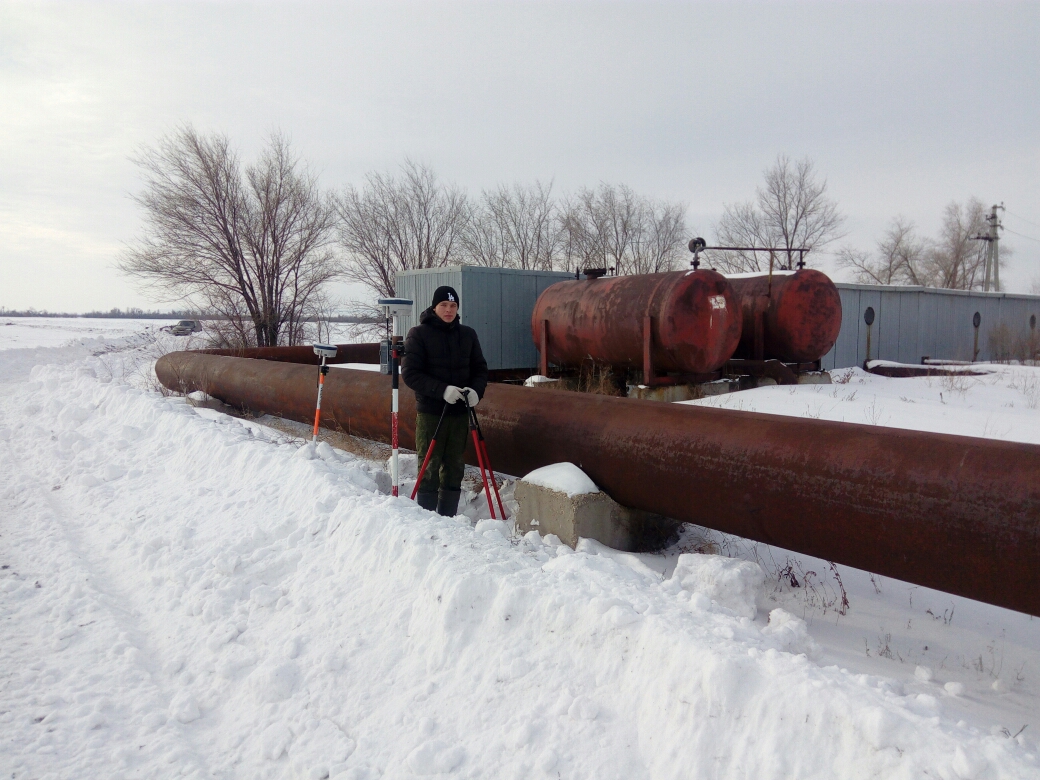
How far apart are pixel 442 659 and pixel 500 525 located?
1.59 metres

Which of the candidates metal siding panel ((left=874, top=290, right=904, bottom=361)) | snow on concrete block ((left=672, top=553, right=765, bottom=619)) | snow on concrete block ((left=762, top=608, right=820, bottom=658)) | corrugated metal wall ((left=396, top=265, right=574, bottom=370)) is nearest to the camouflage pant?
snow on concrete block ((left=672, top=553, right=765, bottom=619))

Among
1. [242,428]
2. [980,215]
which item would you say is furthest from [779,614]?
[980,215]

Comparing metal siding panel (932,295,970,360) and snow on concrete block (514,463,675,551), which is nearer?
snow on concrete block (514,463,675,551)

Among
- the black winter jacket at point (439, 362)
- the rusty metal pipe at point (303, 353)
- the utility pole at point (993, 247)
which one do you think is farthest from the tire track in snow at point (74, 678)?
the utility pole at point (993, 247)

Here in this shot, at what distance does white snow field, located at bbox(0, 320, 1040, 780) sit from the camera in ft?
7.37

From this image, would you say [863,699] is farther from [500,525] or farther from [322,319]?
[322,319]

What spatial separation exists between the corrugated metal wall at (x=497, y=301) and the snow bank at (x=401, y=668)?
943cm

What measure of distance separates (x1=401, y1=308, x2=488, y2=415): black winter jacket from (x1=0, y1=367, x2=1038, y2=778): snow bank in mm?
873

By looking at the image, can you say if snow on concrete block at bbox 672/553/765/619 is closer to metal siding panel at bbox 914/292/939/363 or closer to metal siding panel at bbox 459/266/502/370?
metal siding panel at bbox 459/266/502/370

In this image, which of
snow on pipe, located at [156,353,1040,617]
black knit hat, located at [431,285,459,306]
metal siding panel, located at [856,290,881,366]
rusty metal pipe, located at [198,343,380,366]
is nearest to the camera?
snow on pipe, located at [156,353,1040,617]

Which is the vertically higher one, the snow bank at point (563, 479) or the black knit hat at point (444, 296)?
the black knit hat at point (444, 296)

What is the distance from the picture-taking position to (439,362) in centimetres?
488

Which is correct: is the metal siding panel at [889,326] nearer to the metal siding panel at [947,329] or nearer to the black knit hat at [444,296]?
the metal siding panel at [947,329]

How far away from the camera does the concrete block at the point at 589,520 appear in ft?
14.7
